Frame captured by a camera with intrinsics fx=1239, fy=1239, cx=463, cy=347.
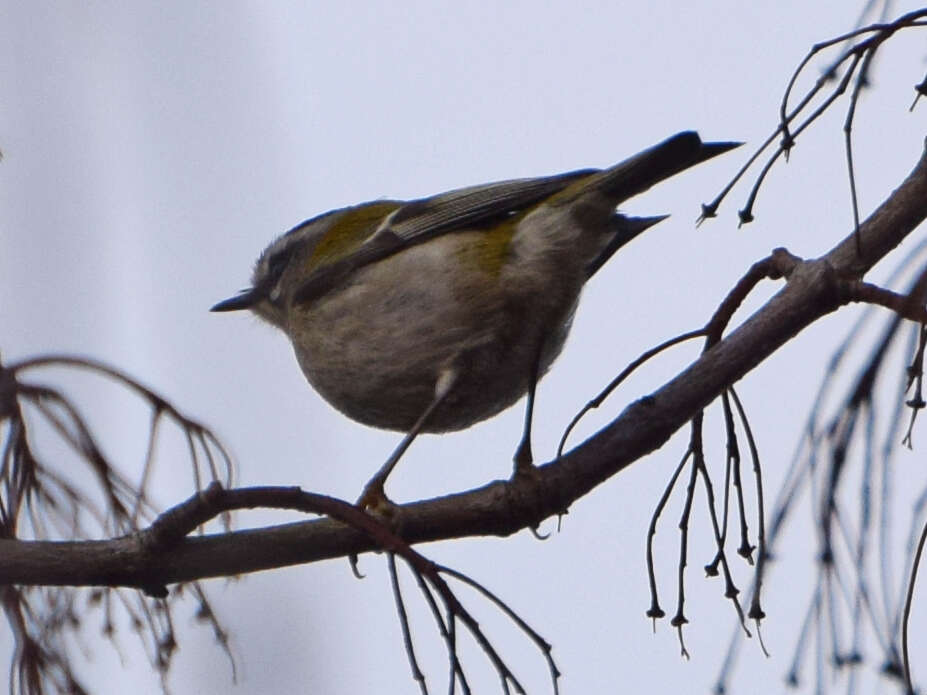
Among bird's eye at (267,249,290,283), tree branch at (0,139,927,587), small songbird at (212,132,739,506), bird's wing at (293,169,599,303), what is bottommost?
tree branch at (0,139,927,587)

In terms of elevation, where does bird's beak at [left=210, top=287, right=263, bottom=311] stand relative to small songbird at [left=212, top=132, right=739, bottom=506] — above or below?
above

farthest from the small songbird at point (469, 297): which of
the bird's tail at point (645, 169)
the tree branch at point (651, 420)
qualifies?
the tree branch at point (651, 420)

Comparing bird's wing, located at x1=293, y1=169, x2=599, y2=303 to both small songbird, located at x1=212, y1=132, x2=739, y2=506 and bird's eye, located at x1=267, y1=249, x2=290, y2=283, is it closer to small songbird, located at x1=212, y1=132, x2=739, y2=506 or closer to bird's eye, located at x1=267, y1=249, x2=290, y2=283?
small songbird, located at x1=212, y1=132, x2=739, y2=506

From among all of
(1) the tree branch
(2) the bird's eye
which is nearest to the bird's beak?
(2) the bird's eye

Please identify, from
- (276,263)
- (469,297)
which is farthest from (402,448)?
(276,263)

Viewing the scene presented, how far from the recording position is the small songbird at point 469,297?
12.6 feet

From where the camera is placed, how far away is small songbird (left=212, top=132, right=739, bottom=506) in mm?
3854

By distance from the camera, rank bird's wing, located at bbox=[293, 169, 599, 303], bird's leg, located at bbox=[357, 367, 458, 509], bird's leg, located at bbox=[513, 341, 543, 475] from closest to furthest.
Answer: bird's leg, located at bbox=[513, 341, 543, 475] → bird's leg, located at bbox=[357, 367, 458, 509] → bird's wing, located at bbox=[293, 169, 599, 303]

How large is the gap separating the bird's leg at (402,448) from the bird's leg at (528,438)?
310 mm

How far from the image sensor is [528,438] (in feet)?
10.2

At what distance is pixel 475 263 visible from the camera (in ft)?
12.9

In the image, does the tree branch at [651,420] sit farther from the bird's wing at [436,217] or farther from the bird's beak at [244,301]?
the bird's beak at [244,301]

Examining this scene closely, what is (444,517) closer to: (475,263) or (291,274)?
(475,263)

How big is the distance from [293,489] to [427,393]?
1969 millimetres
